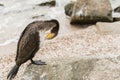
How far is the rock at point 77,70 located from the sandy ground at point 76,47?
170cm

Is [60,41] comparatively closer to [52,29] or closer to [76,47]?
[76,47]

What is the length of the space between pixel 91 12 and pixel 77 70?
538cm

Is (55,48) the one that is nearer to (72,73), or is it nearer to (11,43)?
(11,43)

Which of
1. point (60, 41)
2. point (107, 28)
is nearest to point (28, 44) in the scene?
point (60, 41)

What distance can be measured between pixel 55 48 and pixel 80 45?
0.54 meters

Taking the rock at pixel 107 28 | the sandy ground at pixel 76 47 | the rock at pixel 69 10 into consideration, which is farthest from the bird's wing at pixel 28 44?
the rock at pixel 69 10

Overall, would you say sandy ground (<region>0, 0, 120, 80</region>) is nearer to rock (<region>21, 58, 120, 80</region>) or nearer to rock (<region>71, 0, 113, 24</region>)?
rock (<region>71, 0, 113, 24</region>)

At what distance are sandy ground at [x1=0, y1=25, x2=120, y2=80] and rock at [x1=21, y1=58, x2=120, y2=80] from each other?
170cm

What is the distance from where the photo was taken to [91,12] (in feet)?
33.4

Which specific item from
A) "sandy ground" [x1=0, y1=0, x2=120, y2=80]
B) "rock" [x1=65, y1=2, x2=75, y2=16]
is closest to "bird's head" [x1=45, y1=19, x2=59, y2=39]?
"sandy ground" [x1=0, y1=0, x2=120, y2=80]

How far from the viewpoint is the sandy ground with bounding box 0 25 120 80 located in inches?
287

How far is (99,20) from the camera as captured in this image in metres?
10.1

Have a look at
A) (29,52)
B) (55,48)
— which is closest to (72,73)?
(29,52)

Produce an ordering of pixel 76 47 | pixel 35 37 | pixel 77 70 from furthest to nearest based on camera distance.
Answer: pixel 76 47, pixel 35 37, pixel 77 70
